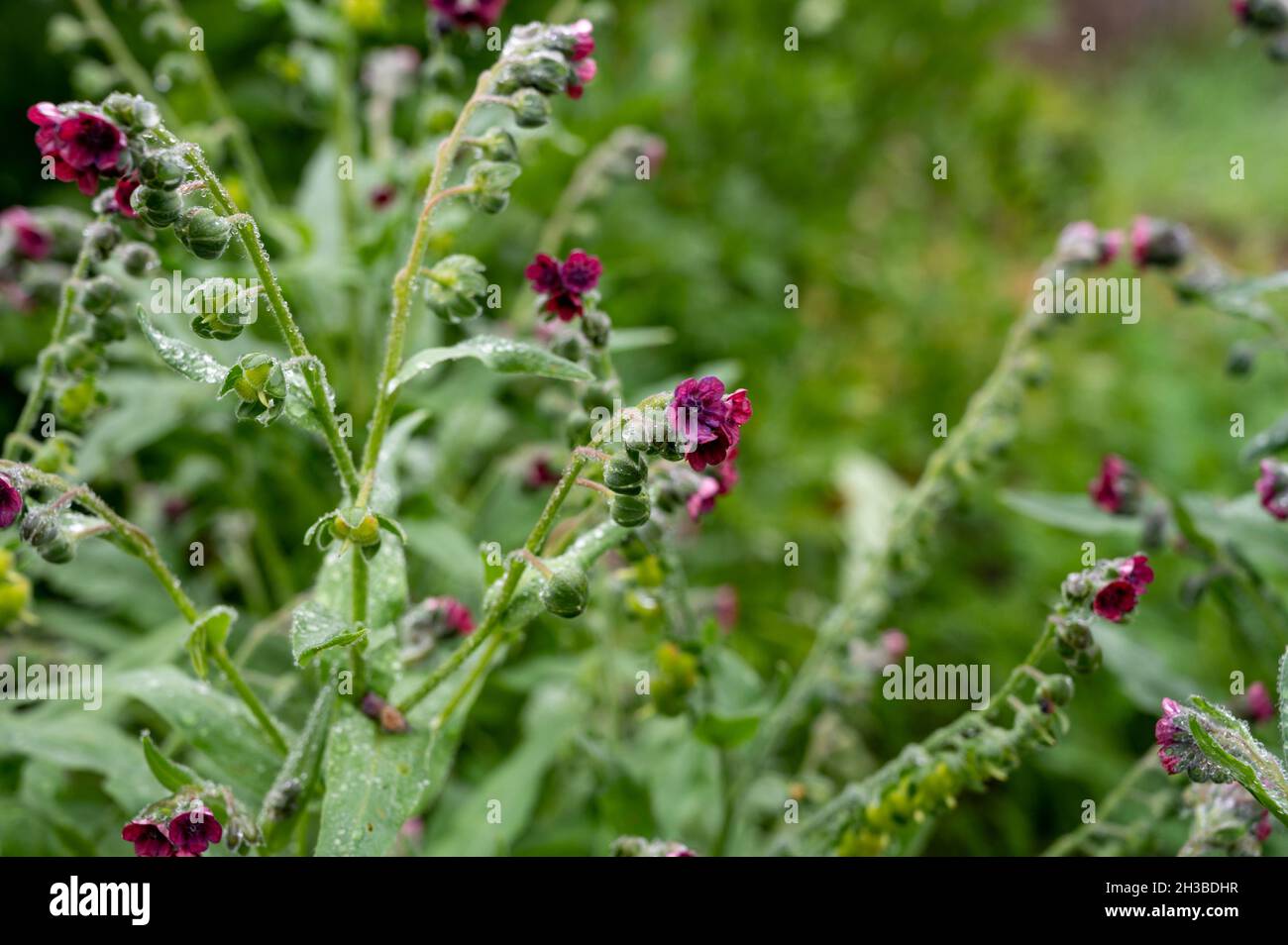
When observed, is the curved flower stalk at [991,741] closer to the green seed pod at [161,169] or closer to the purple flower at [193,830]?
the purple flower at [193,830]

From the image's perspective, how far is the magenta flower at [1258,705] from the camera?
3.78 ft

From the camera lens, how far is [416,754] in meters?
0.81

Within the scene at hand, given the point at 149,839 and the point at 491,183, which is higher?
the point at 491,183

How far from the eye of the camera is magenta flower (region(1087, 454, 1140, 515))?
1155 millimetres

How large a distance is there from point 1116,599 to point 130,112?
29.5 inches

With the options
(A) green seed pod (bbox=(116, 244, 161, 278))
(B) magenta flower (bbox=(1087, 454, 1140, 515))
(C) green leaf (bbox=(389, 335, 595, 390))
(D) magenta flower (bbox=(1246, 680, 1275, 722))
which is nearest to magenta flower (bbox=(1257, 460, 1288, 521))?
(B) magenta flower (bbox=(1087, 454, 1140, 515))

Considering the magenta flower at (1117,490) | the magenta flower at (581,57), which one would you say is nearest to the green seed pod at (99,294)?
A: the magenta flower at (581,57)

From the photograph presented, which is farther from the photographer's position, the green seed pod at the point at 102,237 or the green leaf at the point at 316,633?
the green seed pod at the point at 102,237

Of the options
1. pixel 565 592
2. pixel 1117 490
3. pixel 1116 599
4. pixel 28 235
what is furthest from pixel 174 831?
pixel 1117 490

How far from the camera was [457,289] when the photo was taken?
82 cm

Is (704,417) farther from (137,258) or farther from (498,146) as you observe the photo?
(137,258)

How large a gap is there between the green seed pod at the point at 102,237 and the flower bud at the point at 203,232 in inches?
8.8
